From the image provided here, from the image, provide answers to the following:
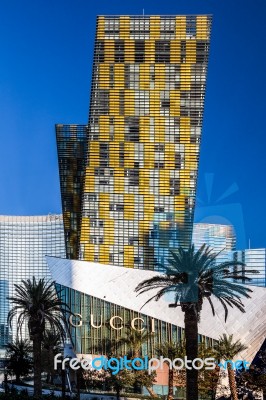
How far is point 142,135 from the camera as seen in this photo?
75.6m

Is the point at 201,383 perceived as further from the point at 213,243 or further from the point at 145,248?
the point at 213,243

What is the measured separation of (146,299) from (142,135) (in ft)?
80.0

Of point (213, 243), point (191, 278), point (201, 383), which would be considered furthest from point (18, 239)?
point (191, 278)

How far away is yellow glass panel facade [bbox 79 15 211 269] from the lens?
2953 inches

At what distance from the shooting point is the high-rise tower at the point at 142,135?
75.0m

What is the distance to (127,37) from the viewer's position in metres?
76.1

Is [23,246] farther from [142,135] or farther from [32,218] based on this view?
[142,135]

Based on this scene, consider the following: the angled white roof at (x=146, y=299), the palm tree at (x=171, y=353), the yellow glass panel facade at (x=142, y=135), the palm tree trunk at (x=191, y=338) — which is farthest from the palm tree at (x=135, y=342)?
the yellow glass panel facade at (x=142, y=135)

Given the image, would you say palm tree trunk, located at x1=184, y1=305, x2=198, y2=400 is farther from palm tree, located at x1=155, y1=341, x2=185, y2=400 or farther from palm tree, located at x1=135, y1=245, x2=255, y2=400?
palm tree, located at x1=155, y1=341, x2=185, y2=400

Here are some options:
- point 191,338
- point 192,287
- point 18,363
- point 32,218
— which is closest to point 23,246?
point 32,218

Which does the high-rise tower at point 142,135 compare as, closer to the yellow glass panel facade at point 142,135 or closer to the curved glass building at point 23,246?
the yellow glass panel facade at point 142,135

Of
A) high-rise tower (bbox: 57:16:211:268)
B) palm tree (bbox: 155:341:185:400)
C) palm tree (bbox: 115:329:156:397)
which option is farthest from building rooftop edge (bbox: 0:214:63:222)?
palm tree (bbox: 155:341:185:400)

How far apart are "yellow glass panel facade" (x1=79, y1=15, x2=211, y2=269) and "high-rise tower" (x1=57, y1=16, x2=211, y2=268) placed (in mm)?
113

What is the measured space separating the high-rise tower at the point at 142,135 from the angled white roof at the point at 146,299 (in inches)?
477
